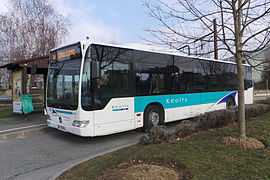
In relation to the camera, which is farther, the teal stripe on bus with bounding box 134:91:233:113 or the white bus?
the teal stripe on bus with bounding box 134:91:233:113

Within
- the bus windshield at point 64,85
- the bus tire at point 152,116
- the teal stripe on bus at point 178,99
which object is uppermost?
the bus windshield at point 64,85

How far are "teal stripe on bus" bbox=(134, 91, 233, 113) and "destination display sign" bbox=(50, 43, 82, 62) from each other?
8.02ft

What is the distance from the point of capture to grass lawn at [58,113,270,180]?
3.17 m

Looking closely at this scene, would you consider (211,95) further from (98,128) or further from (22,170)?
(22,170)

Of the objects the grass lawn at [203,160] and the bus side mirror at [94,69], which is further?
the bus side mirror at [94,69]

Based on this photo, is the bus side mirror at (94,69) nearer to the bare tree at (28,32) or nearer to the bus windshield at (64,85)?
the bus windshield at (64,85)

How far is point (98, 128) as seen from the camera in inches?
229

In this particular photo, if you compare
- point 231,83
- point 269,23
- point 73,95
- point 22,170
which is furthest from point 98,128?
point 231,83

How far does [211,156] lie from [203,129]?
2546 millimetres

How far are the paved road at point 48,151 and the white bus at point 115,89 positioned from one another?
50 centimetres

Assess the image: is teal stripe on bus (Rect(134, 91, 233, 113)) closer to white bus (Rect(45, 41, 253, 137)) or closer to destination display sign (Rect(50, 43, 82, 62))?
white bus (Rect(45, 41, 253, 137))

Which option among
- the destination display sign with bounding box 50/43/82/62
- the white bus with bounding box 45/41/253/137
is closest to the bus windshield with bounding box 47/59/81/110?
the white bus with bounding box 45/41/253/137

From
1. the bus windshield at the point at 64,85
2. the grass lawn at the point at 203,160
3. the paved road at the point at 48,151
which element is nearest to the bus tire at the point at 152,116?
the paved road at the point at 48,151

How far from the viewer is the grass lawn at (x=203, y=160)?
3.17 meters
